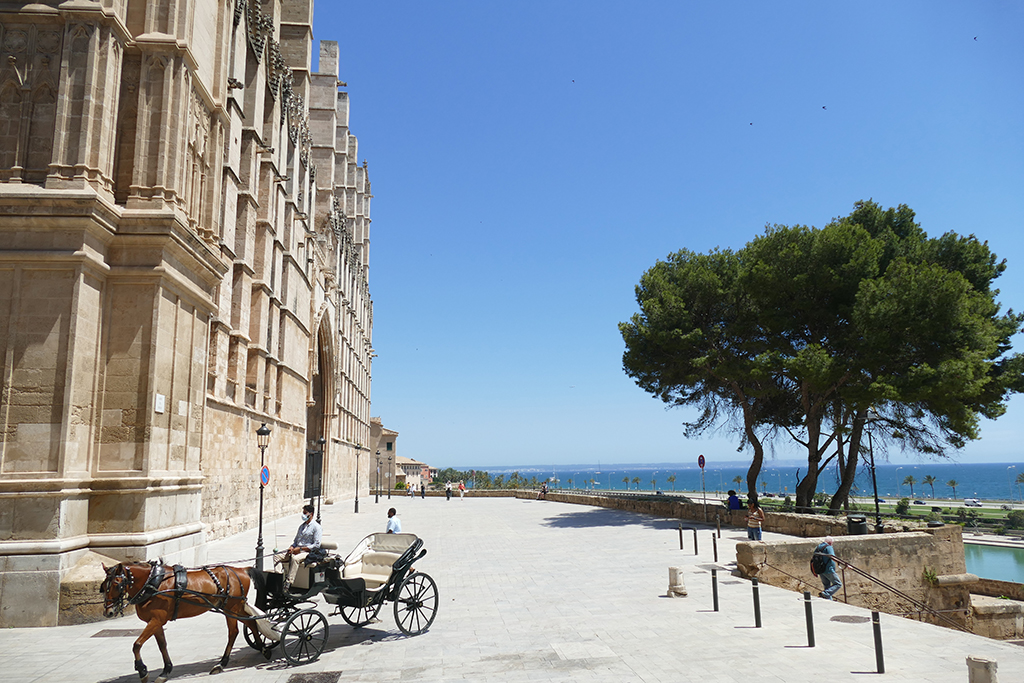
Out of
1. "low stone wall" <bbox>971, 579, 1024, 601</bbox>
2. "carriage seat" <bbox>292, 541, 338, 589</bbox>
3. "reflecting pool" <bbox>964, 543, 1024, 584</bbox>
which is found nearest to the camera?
"carriage seat" <bbox>292, 541, 338, 589</bbox>

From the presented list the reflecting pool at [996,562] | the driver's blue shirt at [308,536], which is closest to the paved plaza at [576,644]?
the driver's blue shirt at [308,536]

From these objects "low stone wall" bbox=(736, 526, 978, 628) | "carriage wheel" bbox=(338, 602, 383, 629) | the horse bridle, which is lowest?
"low stone wall" bbox=(736, 526, 978, 628)

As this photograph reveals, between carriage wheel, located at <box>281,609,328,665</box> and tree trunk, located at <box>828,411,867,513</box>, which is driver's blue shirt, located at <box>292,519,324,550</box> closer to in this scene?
carriage wheel, located at <box>281,609,328,665</box>

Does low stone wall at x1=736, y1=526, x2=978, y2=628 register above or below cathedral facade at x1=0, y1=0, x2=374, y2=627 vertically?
below

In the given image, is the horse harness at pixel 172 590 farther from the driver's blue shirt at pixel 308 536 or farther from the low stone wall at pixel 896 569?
the low stone wall at pixel 896 569

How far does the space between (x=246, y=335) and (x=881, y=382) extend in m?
22.3

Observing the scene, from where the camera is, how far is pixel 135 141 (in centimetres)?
1115

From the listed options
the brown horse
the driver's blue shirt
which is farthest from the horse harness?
the driver's blue shirt

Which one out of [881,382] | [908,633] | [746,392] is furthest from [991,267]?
Result: [908,633]

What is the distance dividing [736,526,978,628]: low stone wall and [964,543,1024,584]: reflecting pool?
799cm

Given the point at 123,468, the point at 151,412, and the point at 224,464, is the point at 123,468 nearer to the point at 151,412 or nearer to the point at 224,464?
the point at 151,412

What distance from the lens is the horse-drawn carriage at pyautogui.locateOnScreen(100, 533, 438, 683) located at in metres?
6.96

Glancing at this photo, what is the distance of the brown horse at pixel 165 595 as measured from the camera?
6.85 metres

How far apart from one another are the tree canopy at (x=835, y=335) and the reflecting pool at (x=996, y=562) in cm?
509
